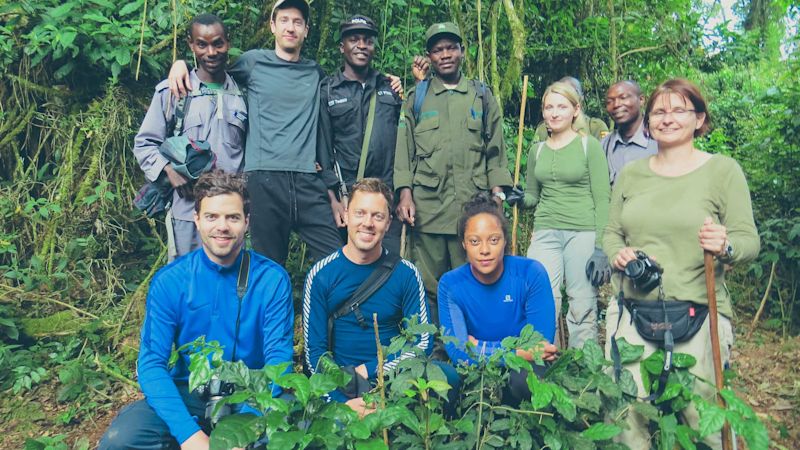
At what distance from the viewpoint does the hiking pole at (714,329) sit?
2.95 m

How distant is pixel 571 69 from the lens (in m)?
8.52

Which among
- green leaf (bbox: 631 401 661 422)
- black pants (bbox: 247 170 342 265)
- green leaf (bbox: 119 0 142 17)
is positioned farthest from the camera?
green leaf (bbox: 119 0 142 17)

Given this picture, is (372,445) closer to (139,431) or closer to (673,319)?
(139,431)

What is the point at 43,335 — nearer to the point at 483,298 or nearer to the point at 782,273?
the point at 483,298

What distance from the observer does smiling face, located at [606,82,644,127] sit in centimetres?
501

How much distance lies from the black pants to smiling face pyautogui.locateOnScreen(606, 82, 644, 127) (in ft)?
7.54

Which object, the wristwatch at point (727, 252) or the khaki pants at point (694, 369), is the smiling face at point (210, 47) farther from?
the wristwatch at point (727, 252)

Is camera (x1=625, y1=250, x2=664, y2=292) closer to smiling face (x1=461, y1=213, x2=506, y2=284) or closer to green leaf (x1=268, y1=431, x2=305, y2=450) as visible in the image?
smiling face (x1=461, y1=213, x2=506, y2=284)

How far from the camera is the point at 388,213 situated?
12.7ft

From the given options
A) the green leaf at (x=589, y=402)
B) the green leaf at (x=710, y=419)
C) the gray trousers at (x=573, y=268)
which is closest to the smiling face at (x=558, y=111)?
the gray trousers at (x=573, y=268)

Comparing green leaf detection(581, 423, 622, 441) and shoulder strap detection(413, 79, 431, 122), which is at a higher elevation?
shoulder strap detection(413, 79, 431, 122)

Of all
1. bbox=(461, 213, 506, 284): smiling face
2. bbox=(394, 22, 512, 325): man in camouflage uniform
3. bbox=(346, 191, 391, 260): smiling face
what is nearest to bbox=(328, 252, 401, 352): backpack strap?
bbox=(346, 191, 391, 260): smiling face

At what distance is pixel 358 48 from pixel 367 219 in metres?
1.61

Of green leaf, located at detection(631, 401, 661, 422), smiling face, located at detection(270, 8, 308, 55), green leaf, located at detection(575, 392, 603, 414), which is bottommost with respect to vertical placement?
green leaf, located at detection(631, 401, 661, 422)
